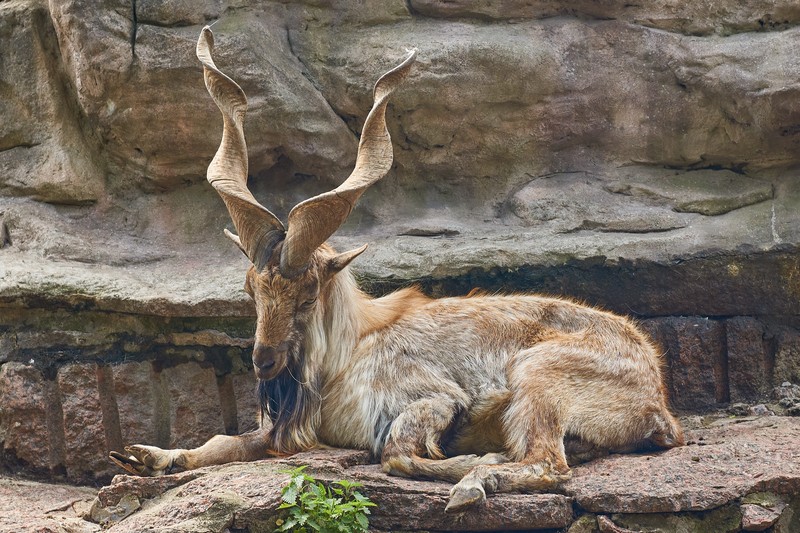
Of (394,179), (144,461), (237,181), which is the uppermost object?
(237,181)

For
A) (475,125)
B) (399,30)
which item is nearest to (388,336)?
(475,125)

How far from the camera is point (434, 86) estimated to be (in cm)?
742

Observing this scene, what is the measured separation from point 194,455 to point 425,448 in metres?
1.23

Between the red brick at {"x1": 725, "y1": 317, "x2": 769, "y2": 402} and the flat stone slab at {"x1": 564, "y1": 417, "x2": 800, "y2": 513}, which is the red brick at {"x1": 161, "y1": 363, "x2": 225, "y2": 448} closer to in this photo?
the flat stone slab at {"x1": 564, "y1": 417, "x2": 800, "y2": 513}

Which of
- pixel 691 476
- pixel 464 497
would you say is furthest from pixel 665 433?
pixel 464 497

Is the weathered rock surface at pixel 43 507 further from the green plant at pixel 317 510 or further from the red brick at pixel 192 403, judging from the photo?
the green plant at pixel 317 510

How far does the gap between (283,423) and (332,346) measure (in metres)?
0.52

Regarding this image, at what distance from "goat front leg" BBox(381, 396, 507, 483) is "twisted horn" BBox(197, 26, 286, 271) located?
45.7 inches

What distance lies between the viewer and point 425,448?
5617mm

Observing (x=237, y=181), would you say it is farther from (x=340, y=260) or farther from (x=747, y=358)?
(x=747, y=358)

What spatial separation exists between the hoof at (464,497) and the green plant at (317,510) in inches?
14.9

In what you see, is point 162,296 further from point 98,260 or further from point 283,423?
point 283,423

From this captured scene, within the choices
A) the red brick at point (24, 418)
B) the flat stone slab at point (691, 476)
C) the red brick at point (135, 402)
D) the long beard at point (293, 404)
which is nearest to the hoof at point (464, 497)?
the flat stone slab at point (691, 476)

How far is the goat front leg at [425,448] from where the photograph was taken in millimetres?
5422
